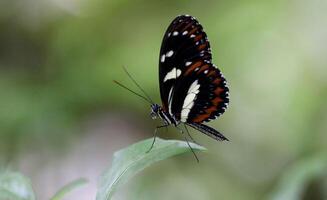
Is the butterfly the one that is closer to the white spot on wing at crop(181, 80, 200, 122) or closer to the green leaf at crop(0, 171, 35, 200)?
the white spot on wing at crop(181, 80, 200, 122)

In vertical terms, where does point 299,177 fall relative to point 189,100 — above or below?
below

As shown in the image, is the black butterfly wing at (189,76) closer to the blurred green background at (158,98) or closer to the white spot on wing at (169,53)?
the white spot on wing at (169,53)

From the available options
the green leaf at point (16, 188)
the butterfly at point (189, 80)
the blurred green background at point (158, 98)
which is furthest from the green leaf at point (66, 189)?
the blurred green background at point (158, 98)

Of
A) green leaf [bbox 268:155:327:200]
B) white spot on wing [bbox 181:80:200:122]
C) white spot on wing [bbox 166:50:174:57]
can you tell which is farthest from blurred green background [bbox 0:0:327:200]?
white spot on wing [bbox 166:50:174:57]

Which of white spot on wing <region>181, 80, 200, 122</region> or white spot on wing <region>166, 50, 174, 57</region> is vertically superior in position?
white spot on wing <region>166, 50, 174, 57</region>

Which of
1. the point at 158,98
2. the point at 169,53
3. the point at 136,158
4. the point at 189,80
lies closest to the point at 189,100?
the point at 189,80

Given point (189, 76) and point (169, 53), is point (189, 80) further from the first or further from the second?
point (169, 53)
